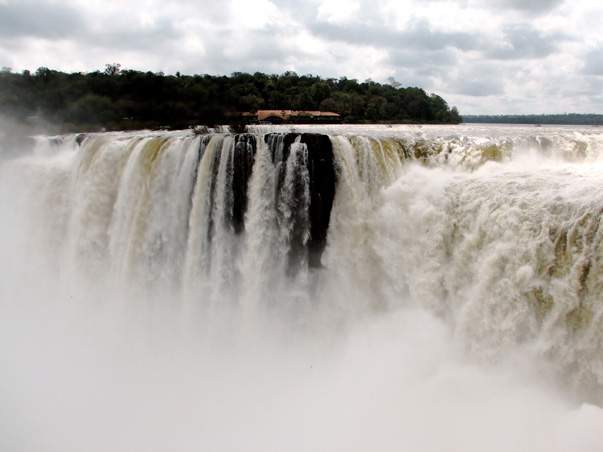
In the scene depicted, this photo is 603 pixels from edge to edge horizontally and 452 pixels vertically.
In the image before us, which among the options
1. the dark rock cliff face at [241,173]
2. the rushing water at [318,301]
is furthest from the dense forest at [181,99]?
the dark rock cliff face at [241,173]

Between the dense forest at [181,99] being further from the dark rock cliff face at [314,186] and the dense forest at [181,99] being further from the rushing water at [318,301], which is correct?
the dark rock cliff face at [314,186]

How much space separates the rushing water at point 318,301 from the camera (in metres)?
6.99

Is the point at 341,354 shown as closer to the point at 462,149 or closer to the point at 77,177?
the point at 462,149

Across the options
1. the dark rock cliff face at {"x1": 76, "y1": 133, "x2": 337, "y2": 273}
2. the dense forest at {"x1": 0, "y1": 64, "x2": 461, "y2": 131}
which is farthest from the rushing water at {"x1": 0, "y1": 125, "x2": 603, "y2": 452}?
the dense forest at {"x1": 0, "y1": 64, "x2": 461, "y2": 131}

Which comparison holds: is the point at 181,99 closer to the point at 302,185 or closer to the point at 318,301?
the point at 302,185

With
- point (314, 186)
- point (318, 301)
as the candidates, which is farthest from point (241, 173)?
point (318, 301)

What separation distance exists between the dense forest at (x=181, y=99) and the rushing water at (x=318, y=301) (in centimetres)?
810

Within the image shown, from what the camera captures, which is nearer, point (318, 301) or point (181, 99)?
point (318, 301)

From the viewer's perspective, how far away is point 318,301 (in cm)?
1019

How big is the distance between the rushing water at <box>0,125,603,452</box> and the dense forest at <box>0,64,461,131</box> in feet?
26.6

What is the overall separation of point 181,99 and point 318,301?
574 inches

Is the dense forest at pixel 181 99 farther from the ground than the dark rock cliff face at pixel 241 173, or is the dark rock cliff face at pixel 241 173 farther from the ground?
the dense forest at pixel 181 99

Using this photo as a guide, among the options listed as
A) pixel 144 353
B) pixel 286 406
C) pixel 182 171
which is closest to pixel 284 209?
pixel 182 171

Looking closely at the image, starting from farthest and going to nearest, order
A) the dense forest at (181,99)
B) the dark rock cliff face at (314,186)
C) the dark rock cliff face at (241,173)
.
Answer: the dense forest at (181,99), the dark rock cliff face at (241,173), the dark rock cliff face at (314,186)
